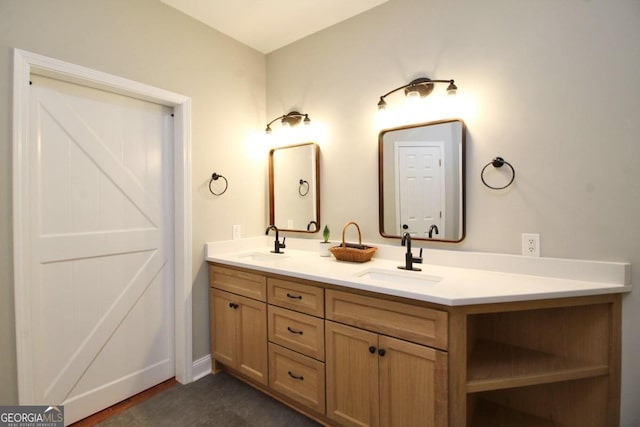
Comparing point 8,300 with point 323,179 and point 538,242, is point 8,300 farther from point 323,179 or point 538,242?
point 538,242

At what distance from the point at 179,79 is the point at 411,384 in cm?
236

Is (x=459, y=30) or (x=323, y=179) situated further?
(x=323, y=179)

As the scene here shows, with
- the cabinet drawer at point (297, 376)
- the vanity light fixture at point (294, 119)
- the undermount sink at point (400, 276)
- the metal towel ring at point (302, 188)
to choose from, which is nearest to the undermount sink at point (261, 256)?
the metal towel ring at point (302, 188)

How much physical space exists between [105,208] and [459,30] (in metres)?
2.42

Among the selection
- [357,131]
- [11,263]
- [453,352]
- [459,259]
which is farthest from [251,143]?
[453,352]

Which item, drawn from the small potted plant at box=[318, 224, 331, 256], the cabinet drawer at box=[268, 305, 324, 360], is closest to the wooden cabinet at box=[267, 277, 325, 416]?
the cabinet drawer at box=[268, 305, 324, 360]

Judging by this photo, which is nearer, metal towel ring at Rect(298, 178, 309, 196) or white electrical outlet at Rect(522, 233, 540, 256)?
white electrical outlet at Rect(522, 233, 540, 256)

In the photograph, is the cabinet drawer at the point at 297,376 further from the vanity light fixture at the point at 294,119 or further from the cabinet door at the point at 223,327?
the vanity light fixture at the point at 294,119

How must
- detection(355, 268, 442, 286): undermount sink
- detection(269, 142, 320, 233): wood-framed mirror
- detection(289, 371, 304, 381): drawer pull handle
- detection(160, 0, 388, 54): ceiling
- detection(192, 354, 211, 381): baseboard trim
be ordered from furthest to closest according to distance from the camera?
detection(269, 142, 320, 233): wood-framed mirror, detection(192, 354, 211, 381): baseboard trim, detection(160, 0, 388, 54): ceiling, detection(289, 371, 304, 381): drawer pull handle, detection(355, 268, 442, 286): undermount sink

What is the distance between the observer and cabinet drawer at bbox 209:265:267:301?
187 centimetres

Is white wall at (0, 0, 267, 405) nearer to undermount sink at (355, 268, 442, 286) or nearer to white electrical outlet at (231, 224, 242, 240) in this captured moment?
white electrical outlet at (231, 224, 242, 240)

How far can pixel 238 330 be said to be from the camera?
2008 millimetres

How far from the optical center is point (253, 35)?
238 cm

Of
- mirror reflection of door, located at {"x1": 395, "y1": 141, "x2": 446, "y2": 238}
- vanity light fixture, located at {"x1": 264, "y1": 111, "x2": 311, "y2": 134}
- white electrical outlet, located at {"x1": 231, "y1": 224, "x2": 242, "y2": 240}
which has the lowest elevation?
white electrical outlet, located at {"x1": 231, "y1": 224, "x2": 242, "y2": 240}
